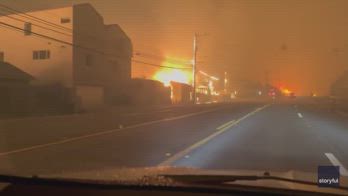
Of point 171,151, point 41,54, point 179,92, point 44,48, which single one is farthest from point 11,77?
point 179,92

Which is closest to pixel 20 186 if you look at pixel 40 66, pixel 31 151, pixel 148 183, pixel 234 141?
pixel 148 183

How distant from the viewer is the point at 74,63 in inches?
2039

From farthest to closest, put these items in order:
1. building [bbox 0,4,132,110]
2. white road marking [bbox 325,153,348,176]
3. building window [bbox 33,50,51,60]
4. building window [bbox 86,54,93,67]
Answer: building window [bbox 86,54,93,67]
building window [bbox 33,50,51,60]
building [bbox 0,4,132,110]
white road marking [bbox 325,153,348,176]

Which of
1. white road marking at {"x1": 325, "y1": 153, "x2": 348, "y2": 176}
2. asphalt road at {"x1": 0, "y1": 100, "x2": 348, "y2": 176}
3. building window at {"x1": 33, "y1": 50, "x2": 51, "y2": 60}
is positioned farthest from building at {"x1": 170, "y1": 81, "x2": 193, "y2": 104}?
white road marking at {"x1": 325, "y1": 153, "x2": 348, "y2": 176}

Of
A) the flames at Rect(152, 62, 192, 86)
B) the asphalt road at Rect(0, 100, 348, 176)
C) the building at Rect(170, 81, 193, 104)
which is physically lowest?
the asphalt road at Rect(0, 100, 348, 176)

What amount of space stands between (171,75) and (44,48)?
41.3m

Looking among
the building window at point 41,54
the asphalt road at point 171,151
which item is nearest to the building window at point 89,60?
the building window at point 41,54

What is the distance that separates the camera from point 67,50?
170ft

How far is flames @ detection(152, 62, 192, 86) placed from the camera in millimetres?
82831

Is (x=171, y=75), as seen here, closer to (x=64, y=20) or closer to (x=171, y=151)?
(x=64, y=20)

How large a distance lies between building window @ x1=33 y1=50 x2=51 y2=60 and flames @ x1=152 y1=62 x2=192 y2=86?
2446cm

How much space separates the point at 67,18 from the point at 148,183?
48946 mm

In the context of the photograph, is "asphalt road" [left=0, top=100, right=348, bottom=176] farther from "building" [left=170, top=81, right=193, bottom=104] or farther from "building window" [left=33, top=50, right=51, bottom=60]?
"building" [left=170, top=81, right=193, bottom=104]

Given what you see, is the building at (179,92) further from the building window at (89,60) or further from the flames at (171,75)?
the building window at (89,60)
